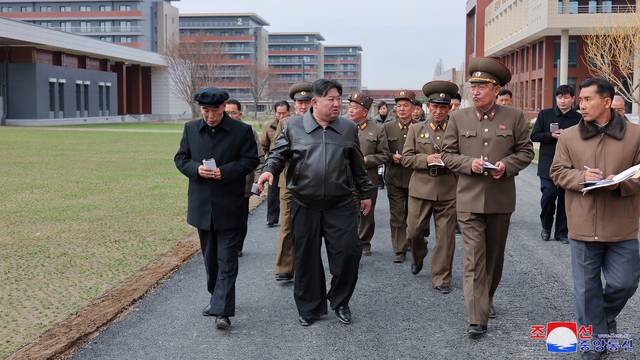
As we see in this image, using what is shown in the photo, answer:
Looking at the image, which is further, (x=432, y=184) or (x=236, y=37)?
(x=236, y=37)

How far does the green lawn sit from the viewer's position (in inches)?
261

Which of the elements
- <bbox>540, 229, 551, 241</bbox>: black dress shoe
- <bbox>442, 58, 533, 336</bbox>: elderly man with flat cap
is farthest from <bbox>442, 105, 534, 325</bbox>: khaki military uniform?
<bbox>540, 229, 551, 241</bbox>: black dress shoe

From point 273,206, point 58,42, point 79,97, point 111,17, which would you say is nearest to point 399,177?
point 273,206

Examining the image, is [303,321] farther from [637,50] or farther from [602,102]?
[637,50]

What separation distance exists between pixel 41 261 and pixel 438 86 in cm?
474

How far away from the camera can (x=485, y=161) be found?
5.82 m

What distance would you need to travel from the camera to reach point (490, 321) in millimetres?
6105

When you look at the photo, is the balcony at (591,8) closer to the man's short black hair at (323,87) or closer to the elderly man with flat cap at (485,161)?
the elderly man with flat cap at (485,161)

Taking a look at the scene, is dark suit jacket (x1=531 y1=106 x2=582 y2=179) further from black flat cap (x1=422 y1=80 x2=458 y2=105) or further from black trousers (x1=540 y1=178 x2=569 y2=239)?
black flat cap (x1=422 y1=80 x2=458 y2=105)

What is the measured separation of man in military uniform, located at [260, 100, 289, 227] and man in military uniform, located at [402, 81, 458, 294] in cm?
201

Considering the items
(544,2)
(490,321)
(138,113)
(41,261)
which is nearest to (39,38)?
(138,113)

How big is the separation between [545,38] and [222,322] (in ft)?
170

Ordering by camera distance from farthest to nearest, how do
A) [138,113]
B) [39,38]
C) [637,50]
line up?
[138,113] → [39,38] → [637,50]

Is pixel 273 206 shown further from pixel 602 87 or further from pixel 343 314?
pixel 602 87
